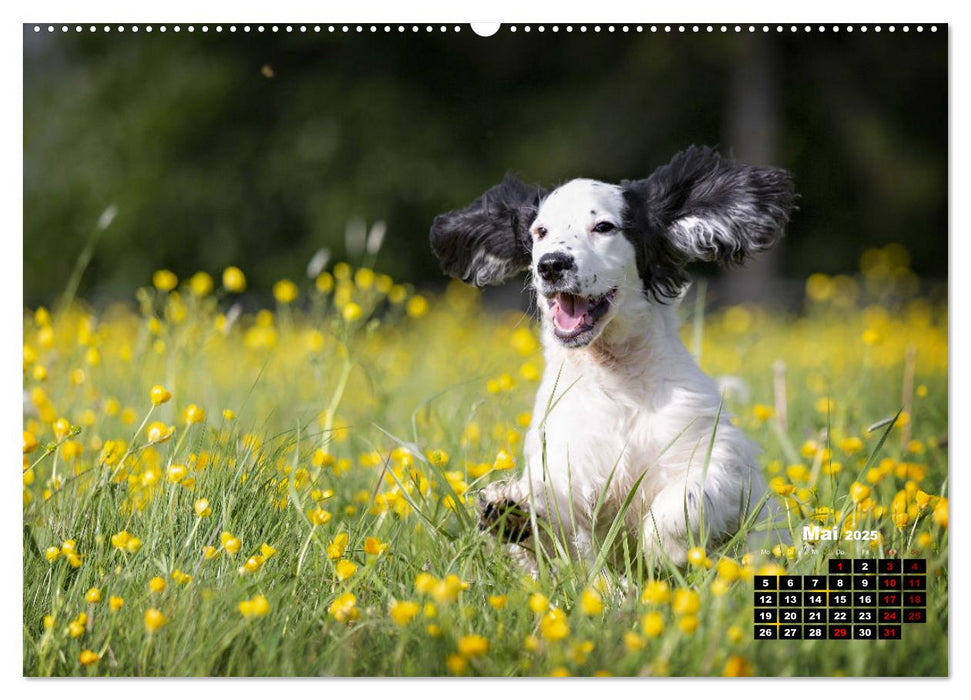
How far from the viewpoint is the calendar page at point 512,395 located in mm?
2637

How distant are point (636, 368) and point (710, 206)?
1.76 feet

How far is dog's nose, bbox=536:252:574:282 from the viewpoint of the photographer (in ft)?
9.98

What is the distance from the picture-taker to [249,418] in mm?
3814

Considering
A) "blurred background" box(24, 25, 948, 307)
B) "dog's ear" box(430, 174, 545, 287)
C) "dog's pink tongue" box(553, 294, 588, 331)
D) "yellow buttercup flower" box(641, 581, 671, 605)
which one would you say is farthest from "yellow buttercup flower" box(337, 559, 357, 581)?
"blurred background" box(24, 25, 948, 307)

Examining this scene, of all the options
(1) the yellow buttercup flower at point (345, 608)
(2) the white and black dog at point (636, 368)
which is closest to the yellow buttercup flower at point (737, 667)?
(2) the white and black dog at point (636, 368)

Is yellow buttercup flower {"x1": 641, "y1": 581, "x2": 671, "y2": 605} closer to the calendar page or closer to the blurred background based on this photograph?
the calendar page

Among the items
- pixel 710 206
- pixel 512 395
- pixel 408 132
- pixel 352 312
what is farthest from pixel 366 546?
pixel 408 132

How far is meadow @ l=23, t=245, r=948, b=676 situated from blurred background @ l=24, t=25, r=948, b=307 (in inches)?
23.4

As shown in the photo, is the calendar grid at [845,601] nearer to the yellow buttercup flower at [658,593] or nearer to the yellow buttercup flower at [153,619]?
the yellow buttercup flower at [658,593]

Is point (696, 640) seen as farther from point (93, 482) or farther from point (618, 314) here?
point (93, 482)

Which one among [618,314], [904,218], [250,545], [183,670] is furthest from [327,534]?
[904,218]

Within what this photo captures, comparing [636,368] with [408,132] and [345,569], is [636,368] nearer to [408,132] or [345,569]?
[345,569]

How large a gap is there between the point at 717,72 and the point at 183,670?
10.9 feet

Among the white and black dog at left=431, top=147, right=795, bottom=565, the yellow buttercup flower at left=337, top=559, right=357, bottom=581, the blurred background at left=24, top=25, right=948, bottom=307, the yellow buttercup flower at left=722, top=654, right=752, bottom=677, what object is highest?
the blurred background at left=24, top=25, right=948, bottom=307
